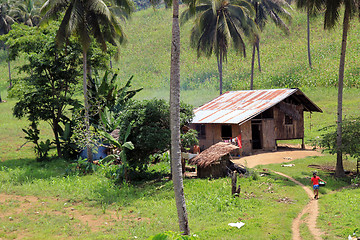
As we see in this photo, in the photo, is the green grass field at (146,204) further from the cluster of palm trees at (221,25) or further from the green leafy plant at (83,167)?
the cluster of palm trees at (221,25)

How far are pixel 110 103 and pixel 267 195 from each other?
500 inches

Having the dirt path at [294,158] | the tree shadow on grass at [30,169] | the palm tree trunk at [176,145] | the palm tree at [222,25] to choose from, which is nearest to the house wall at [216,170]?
the dirt path at [294,158]

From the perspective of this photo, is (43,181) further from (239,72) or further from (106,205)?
(239,72)

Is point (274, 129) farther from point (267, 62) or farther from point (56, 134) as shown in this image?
point (267, 62)

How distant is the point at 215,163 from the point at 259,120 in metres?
9.75

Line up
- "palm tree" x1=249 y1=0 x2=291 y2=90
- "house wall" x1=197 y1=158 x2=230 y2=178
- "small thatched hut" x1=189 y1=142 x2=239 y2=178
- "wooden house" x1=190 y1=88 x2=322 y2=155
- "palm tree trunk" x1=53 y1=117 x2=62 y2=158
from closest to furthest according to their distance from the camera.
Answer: "small thatched hut" x1=189 y1=142 x2=239 y2=178 → "house wall" x1=197 y1=158 x2=230 y2=178 → "palm tree trunk" x1=53 y1=117 x2=62 y2=158 → "wooden house" x1=190 y1=88 x2=322 y2=155 → "palm tree" x1=249 y1=0 x2=291 y2=90

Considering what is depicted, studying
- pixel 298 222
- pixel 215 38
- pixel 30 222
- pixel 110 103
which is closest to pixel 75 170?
pixel 110 103

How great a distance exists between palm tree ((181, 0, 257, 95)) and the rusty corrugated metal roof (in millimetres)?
4762

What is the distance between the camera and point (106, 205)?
16.5m

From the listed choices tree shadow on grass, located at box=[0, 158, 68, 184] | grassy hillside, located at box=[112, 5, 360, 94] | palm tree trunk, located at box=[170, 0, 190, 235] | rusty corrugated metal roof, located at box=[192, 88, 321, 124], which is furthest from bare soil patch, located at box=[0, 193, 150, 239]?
grassy hillside, located at box=[112, 5, 360, 94]

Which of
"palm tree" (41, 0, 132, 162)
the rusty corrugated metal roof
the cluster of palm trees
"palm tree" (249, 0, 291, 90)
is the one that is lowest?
the rusty corrugated metal roof

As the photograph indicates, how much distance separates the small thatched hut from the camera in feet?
64.5

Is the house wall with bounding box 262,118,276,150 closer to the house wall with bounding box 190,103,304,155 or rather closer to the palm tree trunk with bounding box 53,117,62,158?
the house wall with bounding box 190,103,304,155

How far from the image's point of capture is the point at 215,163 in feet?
65.0
